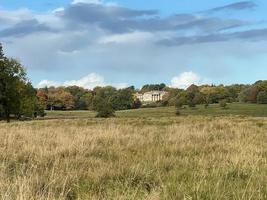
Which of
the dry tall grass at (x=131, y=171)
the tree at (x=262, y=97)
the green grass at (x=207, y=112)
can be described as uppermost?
the tree at (x=262, y=97)

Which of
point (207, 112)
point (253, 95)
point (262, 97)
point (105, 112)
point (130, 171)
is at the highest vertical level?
point (253, 95)

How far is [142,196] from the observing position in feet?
20.2

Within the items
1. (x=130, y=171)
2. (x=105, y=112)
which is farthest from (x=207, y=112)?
(x=130, y=171)

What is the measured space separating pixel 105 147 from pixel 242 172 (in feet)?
14.6

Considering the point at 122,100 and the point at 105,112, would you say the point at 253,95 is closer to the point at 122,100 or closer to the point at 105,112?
the point at 122,100

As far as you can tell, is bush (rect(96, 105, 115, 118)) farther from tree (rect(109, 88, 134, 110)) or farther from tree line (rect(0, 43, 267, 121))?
tree (rect(109, 88, 134, 110))

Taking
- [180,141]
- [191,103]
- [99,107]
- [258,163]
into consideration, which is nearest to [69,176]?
[258,163]

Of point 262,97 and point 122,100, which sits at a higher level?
point 122,100

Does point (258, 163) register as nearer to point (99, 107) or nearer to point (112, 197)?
point (112, 197)

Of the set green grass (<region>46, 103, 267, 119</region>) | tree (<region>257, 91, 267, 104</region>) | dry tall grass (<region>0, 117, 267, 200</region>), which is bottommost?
green grass (<region>46, 103, 267, 119</region>)

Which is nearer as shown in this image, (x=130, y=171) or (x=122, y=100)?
(x=130, y=171)

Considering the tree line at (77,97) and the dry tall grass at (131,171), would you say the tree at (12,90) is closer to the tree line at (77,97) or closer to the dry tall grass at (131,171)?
the tree line at (77,97)

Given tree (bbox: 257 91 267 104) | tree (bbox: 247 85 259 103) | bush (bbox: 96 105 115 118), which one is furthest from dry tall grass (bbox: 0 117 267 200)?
tree (bbox: 247 85 259 103)

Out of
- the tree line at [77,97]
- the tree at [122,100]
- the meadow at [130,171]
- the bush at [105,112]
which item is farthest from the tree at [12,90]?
the tree at [122,100]
